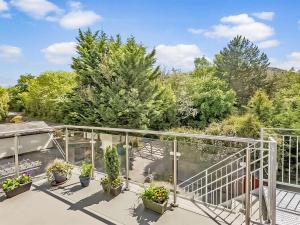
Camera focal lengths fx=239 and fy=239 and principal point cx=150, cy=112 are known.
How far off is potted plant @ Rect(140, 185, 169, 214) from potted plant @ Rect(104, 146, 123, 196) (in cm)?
64

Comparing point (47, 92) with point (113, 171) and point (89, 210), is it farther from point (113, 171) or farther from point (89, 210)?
point (89, 210)

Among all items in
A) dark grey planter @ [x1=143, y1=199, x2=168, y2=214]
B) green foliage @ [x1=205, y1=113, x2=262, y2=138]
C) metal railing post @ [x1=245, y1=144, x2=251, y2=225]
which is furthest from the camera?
green foliage @ [x1=205, y1=113, x2=262, y2=138]

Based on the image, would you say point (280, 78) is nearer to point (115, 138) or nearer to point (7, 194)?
point (115, 138)

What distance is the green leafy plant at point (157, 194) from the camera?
3483mm

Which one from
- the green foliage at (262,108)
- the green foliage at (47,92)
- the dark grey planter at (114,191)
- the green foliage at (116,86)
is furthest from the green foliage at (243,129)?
the green foliage at (47,92)

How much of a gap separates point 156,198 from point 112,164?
1.01m

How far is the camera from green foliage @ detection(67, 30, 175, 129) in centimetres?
1291

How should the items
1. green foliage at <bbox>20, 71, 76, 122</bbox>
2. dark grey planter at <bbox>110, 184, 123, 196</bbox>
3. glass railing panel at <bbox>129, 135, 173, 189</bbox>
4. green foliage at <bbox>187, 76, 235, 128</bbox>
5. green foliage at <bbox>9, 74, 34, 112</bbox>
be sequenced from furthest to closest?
green foliage at <bbox>9, 74, 34, 112</bbox> → green foliage at <bbox>20, 71, 76, 122</bbox> → green foliage at <bbox>187, 76, 235, 128</bbox> → glass railing panel at <bbox>129, 135, 173, 189</bbox> → dark grey planter at <bbox>110, 184, 123, 196</bbox>

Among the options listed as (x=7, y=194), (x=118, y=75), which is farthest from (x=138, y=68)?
(x=7, y=194)

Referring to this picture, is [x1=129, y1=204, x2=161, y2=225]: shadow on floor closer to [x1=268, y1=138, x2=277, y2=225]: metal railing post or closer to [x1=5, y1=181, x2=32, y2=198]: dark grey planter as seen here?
[x1=268, y1=138, x2=277, y2=225]: metal railing post

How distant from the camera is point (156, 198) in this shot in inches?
137

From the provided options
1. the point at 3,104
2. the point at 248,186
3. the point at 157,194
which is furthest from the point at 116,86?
the point at 3,104

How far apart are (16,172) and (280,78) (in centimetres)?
2312

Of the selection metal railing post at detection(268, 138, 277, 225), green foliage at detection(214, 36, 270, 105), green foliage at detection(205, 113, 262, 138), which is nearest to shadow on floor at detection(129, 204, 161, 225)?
metal railing post at detection(268, 138, 277, 225)
